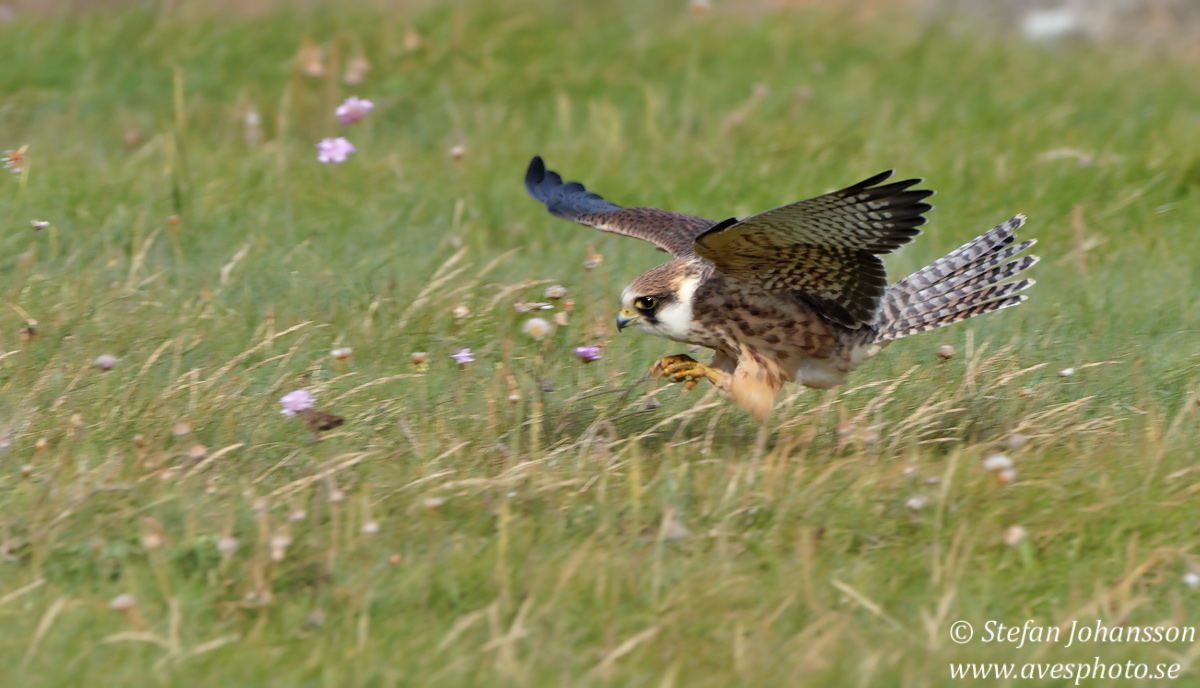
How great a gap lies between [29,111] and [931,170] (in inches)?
209

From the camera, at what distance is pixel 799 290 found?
5008 mm

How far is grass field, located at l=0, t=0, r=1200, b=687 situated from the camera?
3.65 m

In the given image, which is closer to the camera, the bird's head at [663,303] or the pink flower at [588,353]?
the bird's head at [663,303]

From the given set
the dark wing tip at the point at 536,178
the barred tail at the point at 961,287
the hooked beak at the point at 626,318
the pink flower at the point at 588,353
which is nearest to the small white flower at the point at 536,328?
the pink flower at the point at 588,353

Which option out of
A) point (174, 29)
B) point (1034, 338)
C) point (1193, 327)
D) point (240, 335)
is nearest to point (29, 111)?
point (174, 29)

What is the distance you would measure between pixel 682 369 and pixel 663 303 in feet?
0.88

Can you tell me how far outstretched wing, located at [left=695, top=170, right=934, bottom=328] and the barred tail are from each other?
1.11ft

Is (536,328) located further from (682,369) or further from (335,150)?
(335,150)

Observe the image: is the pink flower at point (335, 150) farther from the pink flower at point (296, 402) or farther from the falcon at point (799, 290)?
the pink flower at point (296, 402)

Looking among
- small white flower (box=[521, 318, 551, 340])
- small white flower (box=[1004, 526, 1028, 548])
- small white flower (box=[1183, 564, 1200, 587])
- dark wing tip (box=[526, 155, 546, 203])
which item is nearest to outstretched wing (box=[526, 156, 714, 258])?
dark wing tip (box=[526, 155, 546, 203])

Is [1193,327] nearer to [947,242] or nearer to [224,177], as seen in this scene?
[947,242]

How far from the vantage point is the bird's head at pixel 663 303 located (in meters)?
4.86

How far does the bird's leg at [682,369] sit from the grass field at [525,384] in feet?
0.46

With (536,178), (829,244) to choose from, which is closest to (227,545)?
(829,244)
